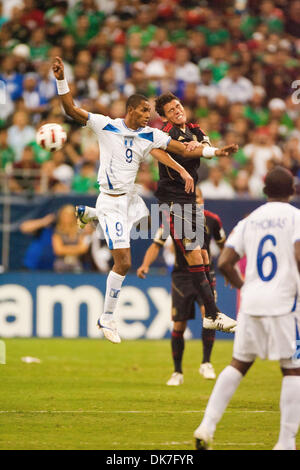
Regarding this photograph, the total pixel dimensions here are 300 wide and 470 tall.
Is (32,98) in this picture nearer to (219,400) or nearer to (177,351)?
Result: (177,351)

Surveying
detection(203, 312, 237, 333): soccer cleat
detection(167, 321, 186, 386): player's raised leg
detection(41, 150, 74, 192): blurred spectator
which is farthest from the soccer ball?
detection(41, 150, 74, 192): blurred spectator

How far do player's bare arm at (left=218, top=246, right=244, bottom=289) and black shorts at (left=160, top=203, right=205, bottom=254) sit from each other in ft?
12.0

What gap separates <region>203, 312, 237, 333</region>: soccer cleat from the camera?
10.3 m

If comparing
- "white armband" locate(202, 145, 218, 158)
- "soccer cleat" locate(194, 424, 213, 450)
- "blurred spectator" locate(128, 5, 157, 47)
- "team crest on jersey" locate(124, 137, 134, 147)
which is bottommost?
"soccer cleat" locate(194, 424, 213, 450)

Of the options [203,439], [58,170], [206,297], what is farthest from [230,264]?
[58,170]

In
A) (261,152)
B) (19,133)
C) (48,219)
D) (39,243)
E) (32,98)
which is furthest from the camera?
(32,98)

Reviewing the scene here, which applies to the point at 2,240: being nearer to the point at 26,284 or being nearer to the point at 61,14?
the point at 26,284

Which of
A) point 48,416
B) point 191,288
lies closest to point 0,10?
point 191,288

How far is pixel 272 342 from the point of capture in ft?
22.7

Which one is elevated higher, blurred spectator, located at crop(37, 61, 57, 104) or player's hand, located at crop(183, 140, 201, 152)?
blurred spectator, located at crop(37, 61, 57, 104)

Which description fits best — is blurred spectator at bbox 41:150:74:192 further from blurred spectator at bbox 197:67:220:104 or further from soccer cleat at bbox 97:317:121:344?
soccer cleat at bbox 97:317:121:344

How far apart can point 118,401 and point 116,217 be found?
6.91ft

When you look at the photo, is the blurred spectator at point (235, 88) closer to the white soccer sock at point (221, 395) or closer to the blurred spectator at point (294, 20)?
the blurred spectator at point (294, 20)

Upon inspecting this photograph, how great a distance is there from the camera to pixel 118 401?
10.5 m
